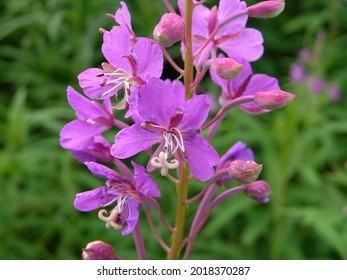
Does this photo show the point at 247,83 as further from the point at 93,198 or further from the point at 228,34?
the point at 93,198

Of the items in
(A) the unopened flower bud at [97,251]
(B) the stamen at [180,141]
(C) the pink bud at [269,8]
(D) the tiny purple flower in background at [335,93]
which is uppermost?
(C) the pink bud at [269,8]

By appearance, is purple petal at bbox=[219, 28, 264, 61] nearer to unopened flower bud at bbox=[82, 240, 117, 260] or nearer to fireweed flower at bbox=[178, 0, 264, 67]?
fireweed flower at bbox=[178, 0, 264, 67]

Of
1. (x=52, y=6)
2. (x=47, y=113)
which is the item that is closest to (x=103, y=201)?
(x=47, y=113)

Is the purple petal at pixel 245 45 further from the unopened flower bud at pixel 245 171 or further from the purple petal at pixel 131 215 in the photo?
the purple petal at pixel 131 215

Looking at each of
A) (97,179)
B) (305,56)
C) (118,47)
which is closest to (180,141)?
(118,47)

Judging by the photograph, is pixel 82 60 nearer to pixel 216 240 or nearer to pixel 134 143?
pixel 216 240

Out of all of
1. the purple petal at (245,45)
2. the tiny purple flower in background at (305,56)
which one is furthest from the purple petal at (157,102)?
the tiny purple flower in background at (305,56)

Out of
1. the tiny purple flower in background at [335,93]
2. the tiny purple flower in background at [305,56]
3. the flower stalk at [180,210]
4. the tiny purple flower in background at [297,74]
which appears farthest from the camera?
the tiny purple flower in background at [305,56]

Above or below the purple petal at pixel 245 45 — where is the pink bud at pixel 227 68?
above
